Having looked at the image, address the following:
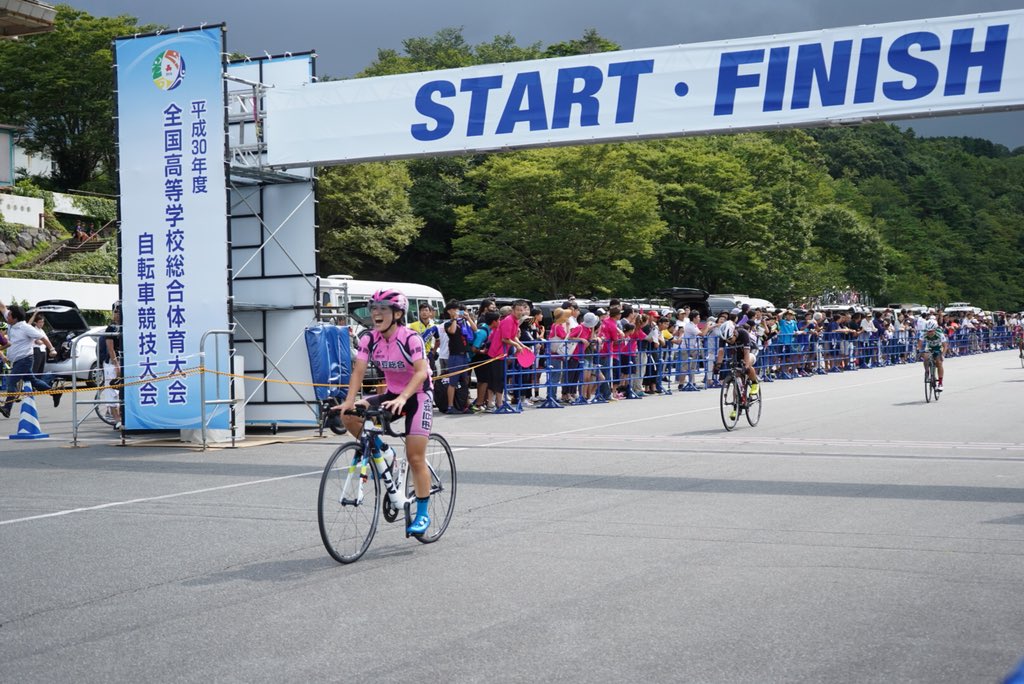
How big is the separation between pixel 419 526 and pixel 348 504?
0.64 meters

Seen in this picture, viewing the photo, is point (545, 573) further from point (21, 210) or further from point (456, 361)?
point (21, 210)

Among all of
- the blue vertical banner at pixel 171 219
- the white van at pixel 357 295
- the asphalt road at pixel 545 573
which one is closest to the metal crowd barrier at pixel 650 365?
the white van at pixel 357 295

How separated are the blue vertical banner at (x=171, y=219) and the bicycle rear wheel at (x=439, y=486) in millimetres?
8081

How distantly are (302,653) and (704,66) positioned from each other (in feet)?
35.1

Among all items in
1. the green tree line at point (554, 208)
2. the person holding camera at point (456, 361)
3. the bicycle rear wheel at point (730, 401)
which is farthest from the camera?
the green tree line at point (554, 208)

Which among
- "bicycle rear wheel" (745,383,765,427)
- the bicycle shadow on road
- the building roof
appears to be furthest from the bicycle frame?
the building roof

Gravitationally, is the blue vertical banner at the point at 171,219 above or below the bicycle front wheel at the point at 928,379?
above

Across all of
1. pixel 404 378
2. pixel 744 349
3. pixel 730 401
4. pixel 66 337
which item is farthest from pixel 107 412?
pixel 404 378

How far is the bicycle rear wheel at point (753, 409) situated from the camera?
17859 mm

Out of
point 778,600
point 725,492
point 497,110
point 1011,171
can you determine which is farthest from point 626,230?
point 1011,171

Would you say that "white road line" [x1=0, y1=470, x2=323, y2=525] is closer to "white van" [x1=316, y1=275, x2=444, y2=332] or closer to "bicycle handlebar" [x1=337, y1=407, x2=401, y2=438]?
"bicycle handlebar" [x1=337, y1=407, x2=401, y2=438]

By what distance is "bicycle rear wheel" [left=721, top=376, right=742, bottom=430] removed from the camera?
17.4 m

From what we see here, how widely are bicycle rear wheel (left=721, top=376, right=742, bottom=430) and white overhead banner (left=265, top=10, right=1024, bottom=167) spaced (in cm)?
472

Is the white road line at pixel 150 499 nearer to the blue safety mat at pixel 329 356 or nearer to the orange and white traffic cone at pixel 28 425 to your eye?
the blue safety mat at pixel 329 356
